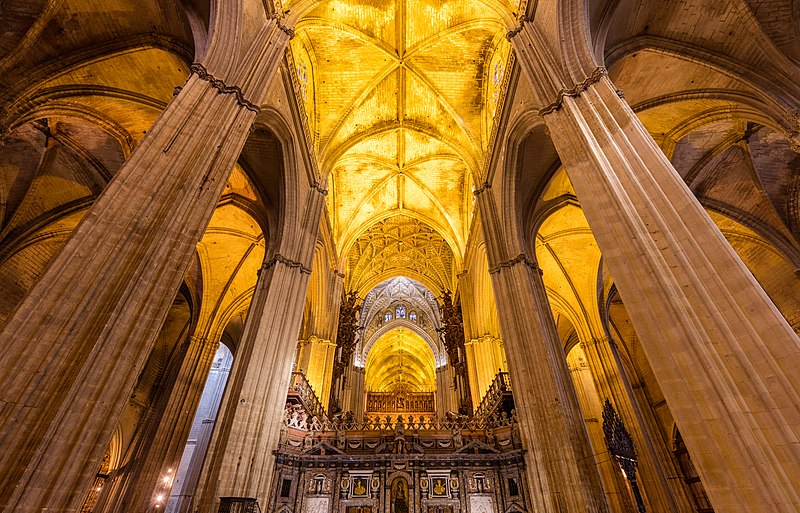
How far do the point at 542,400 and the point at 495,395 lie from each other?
300 cm

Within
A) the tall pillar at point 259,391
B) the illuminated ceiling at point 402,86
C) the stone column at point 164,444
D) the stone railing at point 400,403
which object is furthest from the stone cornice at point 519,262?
the stone railing at point 400,403

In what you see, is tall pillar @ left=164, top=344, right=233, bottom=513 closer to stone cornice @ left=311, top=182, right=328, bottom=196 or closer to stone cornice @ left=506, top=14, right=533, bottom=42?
stone cornice @ left=311, top=182, right=328, bottom=196

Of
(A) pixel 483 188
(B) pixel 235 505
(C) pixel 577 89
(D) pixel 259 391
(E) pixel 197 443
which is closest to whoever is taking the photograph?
(B) pixel 235 505

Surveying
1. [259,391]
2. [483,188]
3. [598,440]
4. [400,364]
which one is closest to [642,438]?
[598,440]

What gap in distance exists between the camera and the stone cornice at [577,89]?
226 inches

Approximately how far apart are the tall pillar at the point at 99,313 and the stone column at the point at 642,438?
1248 cm

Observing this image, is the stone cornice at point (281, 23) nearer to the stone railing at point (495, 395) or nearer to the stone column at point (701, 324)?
the stone column at point (701, 324)

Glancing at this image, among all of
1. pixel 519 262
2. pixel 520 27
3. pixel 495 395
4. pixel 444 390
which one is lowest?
pixel 495 395

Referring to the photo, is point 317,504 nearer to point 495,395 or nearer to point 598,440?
point 495,395

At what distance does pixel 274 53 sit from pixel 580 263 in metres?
12.0

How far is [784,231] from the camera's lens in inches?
406

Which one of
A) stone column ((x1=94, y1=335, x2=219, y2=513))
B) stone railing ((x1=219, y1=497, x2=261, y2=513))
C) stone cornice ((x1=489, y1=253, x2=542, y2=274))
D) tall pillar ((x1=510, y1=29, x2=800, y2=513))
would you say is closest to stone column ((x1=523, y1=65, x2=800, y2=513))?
tall pillar ((x1=510, y1=29, x2=800, y2=513))

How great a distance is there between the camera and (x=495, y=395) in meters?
9.88

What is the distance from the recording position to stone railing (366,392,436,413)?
20680mm
